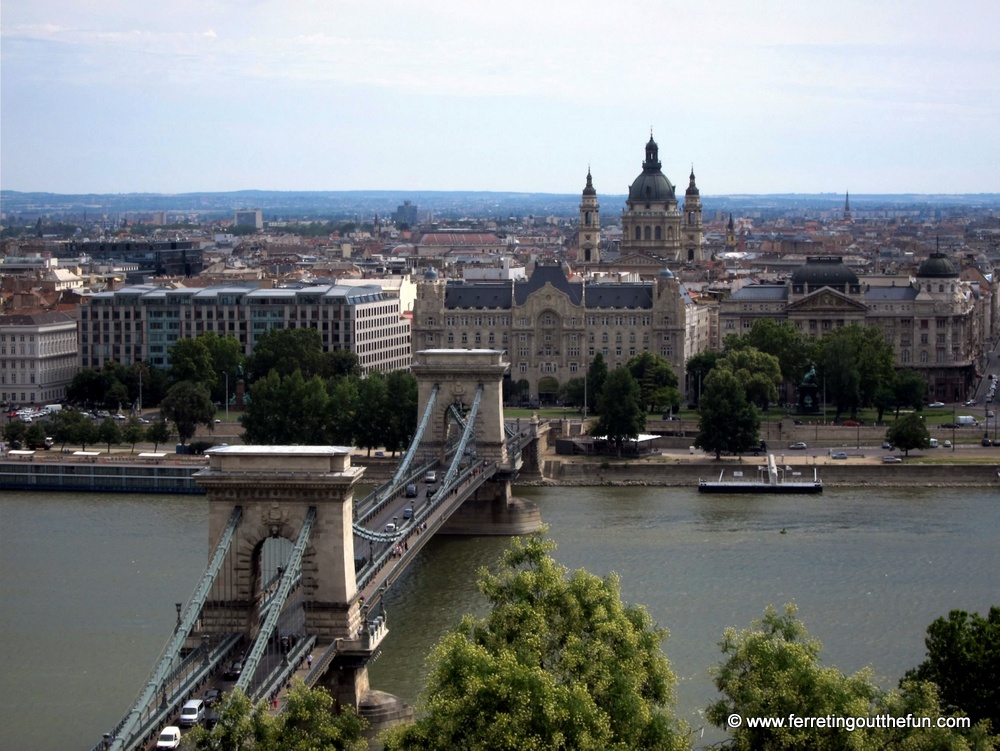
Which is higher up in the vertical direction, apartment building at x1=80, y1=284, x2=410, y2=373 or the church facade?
the church facade

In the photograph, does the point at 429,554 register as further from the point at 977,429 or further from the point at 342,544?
the point at 977,429

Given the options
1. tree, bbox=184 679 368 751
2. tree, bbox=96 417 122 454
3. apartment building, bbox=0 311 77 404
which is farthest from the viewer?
apartment building, bbox=0 311 77 404

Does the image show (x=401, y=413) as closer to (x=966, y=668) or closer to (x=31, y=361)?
(x=31, y=361)

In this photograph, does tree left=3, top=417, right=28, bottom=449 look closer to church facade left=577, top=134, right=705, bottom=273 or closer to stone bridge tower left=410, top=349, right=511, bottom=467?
stone bridge tower left=410, top=349, right=511, bottom=467

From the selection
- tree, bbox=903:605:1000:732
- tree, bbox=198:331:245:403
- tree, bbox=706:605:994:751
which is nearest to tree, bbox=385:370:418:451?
tree, bbox=198:331:245:403

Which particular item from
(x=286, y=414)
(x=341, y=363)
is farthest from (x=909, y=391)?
(x=286, y=414)

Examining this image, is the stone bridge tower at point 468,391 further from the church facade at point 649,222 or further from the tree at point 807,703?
the church facade at point 649,222

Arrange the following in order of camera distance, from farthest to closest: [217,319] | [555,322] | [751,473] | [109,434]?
[217,319] < [555,322] < [109,434] < [751,473]
